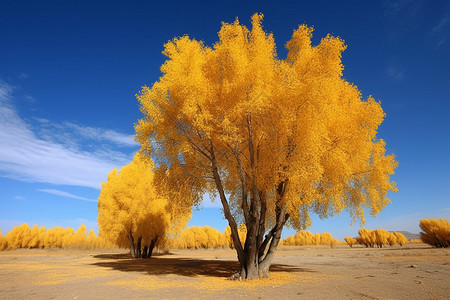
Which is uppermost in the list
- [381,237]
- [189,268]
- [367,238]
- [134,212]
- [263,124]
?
[263,124]

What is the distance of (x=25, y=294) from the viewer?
908 centimetres

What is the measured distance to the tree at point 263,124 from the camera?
1129 cm

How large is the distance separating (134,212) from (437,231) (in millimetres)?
46628

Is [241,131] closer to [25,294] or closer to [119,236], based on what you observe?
[25,294]

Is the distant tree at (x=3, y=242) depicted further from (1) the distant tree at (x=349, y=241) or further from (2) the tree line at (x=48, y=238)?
(1) the distant tree at (x=349, y=241)

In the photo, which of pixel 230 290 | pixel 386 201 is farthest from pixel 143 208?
pixel 386 201

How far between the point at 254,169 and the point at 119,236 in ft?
81.5

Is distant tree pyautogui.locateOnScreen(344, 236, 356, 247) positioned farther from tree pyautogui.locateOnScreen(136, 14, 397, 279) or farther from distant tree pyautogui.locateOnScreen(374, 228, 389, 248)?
tree pyautogui.locateOnScreen(136, 14, 397, 279)

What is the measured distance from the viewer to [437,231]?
41969 mm

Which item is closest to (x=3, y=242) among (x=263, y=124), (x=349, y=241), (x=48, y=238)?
(x=48, y=238)

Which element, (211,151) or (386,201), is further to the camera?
(386,201)

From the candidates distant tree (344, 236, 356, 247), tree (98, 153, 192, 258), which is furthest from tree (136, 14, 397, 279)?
distant tree (344, 236, 356, 247)

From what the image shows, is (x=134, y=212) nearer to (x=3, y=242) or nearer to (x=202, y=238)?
(x=202, y=238)

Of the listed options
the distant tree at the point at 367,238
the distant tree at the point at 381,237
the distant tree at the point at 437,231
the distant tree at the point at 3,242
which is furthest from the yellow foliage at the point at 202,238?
the distant tree at the point at 437,231
